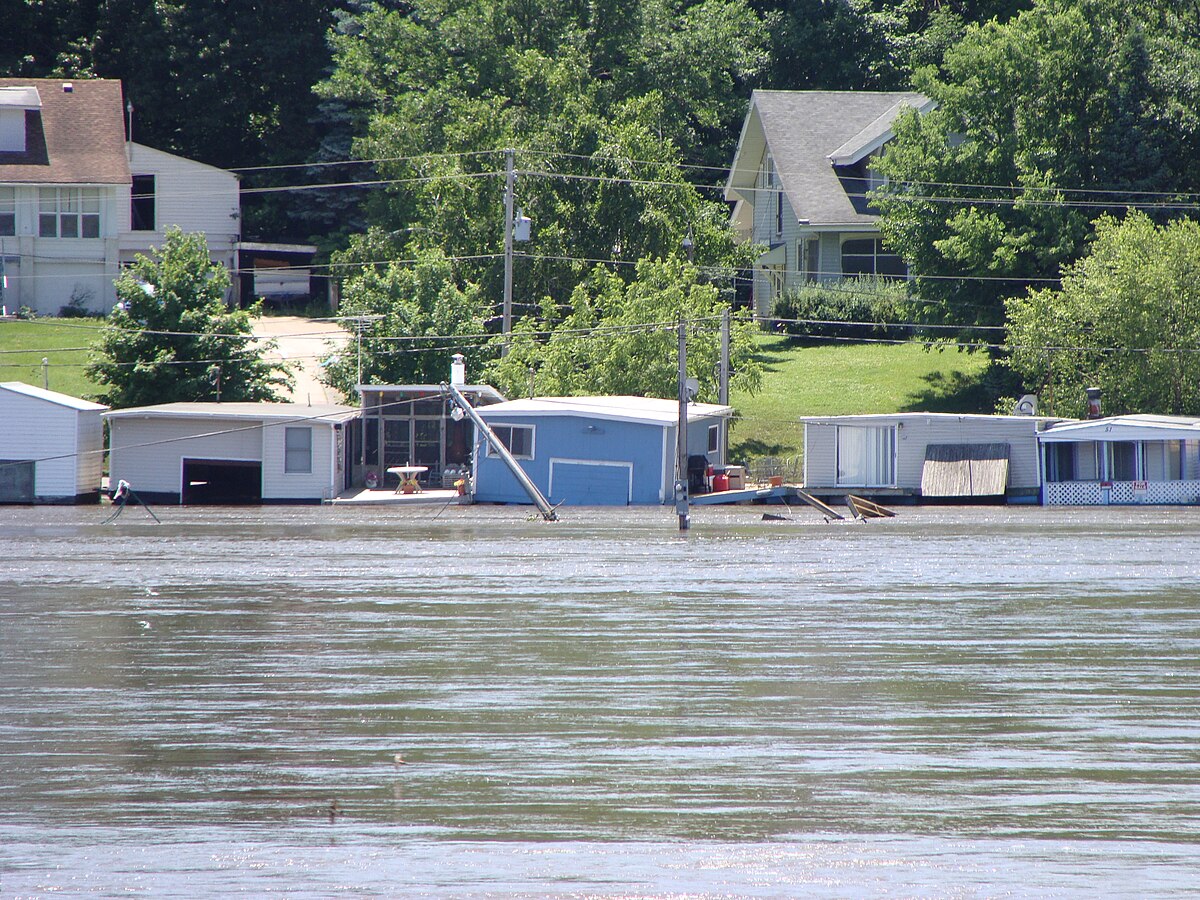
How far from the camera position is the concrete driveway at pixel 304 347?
54.8m

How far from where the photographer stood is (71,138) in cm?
6431

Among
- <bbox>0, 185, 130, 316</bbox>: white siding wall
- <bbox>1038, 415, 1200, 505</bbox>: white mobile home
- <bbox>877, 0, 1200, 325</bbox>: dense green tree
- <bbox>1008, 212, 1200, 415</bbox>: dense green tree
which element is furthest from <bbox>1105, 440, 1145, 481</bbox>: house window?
<bbox>0, 185, 130, 316</bbox>: white siding wall

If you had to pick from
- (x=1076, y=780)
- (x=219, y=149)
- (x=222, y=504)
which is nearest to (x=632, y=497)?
(x=222, y=504)

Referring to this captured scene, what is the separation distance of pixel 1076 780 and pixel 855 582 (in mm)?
16146

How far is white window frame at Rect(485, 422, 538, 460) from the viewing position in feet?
149

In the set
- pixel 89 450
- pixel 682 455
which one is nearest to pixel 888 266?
pixel 682 455

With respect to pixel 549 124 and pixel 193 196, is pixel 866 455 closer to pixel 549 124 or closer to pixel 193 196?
pixel 549 124

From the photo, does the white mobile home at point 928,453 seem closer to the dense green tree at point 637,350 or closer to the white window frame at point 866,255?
the dense green tree at point 637,350

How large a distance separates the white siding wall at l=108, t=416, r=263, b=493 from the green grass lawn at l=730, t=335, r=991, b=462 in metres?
16.2

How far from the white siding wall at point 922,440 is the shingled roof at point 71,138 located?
3442 centimetres

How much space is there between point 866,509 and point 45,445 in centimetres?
2531

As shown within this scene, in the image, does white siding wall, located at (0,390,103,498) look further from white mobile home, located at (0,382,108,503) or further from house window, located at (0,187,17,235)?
house window, located at (0,187,17,235)

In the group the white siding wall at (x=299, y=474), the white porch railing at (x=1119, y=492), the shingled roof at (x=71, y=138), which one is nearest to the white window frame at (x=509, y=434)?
the white siding wall at (x=299, y=474)

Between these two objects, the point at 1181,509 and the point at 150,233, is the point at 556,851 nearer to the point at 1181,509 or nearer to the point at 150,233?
the point at 1181,509
